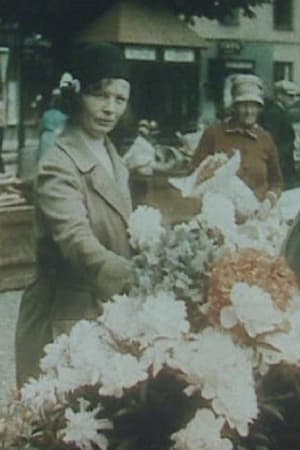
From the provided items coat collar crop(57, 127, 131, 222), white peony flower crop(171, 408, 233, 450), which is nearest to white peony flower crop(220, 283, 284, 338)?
white peony flower crop(171, 408, 233, 450)

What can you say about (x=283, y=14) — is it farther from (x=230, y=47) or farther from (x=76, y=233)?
(x=76, y=233)

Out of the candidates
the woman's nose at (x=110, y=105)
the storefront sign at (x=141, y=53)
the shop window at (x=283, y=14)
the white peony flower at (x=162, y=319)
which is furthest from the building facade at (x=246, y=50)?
the white peony flower at (x=162, y=319)

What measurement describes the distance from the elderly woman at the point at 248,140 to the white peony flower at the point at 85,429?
872 millimetres

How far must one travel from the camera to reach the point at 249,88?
289 cm

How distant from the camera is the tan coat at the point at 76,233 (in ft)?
8.86

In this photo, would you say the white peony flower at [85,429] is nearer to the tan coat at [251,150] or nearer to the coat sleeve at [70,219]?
the coat sleeve at [70,219]

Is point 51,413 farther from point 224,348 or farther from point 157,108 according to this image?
point 157,108

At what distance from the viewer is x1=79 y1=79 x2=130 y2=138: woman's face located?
8.78ft

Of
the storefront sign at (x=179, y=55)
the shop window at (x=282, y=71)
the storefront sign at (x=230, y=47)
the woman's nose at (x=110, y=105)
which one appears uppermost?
the storefront sign at (x=230, y=47)

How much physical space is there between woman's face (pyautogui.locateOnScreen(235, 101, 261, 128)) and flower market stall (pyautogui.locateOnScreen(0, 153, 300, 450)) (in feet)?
2.40

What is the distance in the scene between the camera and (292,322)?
81.9 inches

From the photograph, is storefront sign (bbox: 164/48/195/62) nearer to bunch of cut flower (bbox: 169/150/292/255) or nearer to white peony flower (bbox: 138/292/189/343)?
bunch of cut flower (bbox: 169/150/292/255)

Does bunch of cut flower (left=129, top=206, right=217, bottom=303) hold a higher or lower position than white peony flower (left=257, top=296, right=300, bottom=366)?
higher

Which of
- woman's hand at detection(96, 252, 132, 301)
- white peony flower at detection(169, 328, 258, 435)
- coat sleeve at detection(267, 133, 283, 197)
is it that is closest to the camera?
white peony flower at detection(169, 328, 258, 435)
